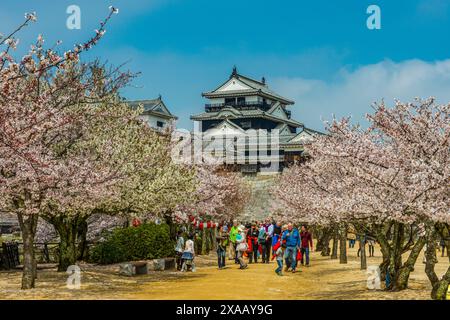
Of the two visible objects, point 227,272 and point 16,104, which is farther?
point 227,272

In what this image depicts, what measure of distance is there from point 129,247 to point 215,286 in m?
10.5

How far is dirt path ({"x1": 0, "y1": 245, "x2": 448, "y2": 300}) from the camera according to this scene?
51.0 feet

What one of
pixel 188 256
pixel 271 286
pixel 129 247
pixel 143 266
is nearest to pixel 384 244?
pixel 271 286

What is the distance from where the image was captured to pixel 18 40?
11.2 meters

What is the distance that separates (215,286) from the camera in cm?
1766

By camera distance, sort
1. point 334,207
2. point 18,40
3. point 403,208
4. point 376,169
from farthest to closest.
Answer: point 334,207 → point 376,169 → point 403,208 → point 18,40

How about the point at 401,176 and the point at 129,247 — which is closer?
the point at 401,176

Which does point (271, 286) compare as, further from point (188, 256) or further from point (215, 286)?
point (188, 256)

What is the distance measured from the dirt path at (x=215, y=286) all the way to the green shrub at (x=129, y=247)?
10.3 ft

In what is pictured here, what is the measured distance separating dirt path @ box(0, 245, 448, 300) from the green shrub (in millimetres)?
3148

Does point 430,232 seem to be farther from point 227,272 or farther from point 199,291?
point 227,272

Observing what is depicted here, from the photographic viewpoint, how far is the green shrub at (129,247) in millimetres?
27219

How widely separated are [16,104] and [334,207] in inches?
339
